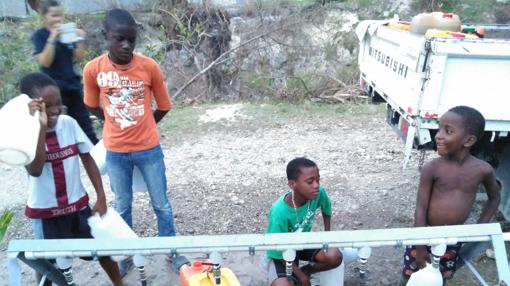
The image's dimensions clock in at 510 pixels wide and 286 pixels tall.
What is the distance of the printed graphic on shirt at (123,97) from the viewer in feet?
7.98

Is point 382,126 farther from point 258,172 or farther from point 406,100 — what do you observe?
point 406,100

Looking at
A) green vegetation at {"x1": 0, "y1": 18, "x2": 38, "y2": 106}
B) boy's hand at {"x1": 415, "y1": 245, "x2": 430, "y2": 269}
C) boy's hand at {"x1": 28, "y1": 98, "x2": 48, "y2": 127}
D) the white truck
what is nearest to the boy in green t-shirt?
boy's hand at {"x1": 415, "y1": 245, "x2": 430, "y2": 269}

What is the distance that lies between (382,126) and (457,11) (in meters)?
5.95

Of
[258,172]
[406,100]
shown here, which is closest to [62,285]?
[406,100]

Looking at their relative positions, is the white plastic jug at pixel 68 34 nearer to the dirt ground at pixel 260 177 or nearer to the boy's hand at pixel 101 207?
the boy's hand at pixel 101 207

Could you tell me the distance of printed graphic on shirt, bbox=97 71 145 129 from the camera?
243 cm

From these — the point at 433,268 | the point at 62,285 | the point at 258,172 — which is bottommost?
the point at 258,172

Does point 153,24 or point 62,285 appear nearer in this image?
Answer: point 62,285

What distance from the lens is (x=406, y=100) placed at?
3.01 meters

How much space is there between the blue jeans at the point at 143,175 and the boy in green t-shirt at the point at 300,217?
0.82 meters

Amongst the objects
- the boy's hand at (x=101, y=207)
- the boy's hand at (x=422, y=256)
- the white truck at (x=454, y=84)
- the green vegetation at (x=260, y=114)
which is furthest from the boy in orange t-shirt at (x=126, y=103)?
the green vegetation at (x=260, y=114)

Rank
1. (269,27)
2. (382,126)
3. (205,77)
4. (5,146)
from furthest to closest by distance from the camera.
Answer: (269,27)
(205,77)
(382,126)
(5,146)

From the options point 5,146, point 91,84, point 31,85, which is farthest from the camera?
point 91,84

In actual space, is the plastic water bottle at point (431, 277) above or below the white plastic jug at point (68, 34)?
below
